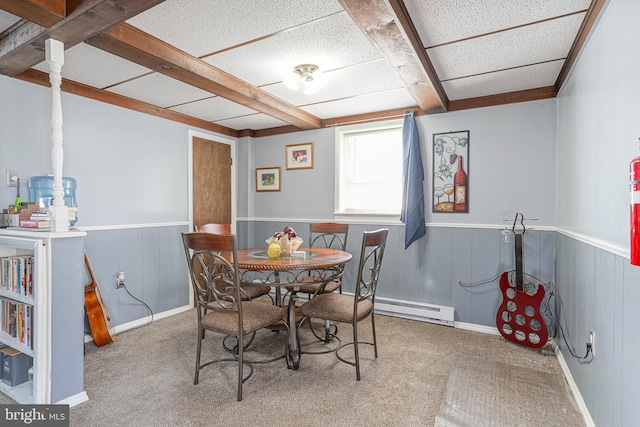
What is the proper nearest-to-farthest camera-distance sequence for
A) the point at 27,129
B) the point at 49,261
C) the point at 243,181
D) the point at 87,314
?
1. the point at 49,261
2. the point at 27,129
3. the point at 87,314
4. the point at 243,181

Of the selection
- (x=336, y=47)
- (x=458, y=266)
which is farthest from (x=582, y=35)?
(x=458, y=266)

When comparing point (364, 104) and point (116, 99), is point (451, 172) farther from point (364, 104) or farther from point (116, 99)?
point (116, 99)

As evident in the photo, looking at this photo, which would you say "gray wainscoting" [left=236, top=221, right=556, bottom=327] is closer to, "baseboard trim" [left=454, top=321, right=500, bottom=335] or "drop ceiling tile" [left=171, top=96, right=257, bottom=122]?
"baseboard trim" [left=454, top=321, right=500, bottom=335]

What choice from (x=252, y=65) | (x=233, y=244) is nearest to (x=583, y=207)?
(x=233, y=244)

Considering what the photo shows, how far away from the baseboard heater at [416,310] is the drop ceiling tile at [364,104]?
202cm

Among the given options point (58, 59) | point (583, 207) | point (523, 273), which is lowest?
point (523, 273)

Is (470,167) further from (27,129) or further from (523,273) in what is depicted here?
(27,129)

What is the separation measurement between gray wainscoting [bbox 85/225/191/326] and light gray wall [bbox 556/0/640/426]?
3450 mm

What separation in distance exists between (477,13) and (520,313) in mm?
2272

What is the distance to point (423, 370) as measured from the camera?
2.36 metres

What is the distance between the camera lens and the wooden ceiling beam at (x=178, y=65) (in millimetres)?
1940

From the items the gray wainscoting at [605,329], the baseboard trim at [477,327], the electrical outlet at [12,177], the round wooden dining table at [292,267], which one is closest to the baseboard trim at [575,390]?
the gray wainscoting at [605,329]

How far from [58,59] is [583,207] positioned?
3147 mm

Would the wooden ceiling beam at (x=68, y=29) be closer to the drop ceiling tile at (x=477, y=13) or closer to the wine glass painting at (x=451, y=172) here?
the drop ceiling tile at (x=477, y=13)
